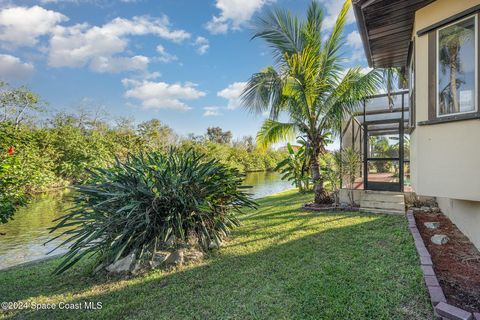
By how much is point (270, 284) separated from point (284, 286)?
21cm

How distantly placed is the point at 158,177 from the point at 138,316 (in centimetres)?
245

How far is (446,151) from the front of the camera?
3.62m

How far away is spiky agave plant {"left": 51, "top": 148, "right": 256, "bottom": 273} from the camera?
428 cm

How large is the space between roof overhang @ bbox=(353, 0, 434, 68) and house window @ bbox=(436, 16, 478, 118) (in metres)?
0.85

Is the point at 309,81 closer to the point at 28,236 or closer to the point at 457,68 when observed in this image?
the point at 457,68

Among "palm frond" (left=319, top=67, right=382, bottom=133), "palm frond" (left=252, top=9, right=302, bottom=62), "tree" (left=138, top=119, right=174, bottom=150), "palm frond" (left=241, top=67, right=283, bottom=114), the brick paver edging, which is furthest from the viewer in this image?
"tree" (left=138, top=119, right=174, bottom=150)

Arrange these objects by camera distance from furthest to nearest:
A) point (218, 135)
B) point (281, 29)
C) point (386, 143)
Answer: point (218, 135)
point (386, 143)
point (281, 29)

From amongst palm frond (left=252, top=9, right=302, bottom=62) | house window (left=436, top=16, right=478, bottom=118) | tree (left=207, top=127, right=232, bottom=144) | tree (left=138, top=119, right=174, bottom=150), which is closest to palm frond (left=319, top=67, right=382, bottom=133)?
palm frond (left=252, top=9, right=302, bottom=62)

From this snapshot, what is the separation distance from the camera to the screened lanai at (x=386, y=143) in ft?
24.9

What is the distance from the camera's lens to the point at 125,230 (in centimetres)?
427

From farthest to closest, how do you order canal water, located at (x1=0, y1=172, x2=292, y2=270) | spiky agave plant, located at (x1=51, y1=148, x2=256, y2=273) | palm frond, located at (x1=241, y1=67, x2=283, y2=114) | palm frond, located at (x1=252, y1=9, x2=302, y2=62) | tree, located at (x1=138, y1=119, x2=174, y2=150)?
tree, located at (x1=138, y1=119, x2=174, y2=150) → palm frond, located at (x1=241, y1=67, x2=283, y2=114) → palm frond, located at (x1=252, y1=9, x2=302, y2=62) → canal water, located at (x1=0, y1=172, x2=292, y2=270) → spiky agave plant, located at (x1=51, y1=148, x2=256, y2=273)

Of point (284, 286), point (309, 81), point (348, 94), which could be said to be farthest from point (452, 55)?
point (284, 286)

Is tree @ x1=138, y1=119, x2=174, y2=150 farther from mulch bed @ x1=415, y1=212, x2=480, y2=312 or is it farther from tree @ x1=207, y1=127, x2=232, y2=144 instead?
mulch bed @ x1=415, y1=212, x2=480, y2=312

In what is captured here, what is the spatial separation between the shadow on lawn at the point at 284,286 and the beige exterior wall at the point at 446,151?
113 centimetres
